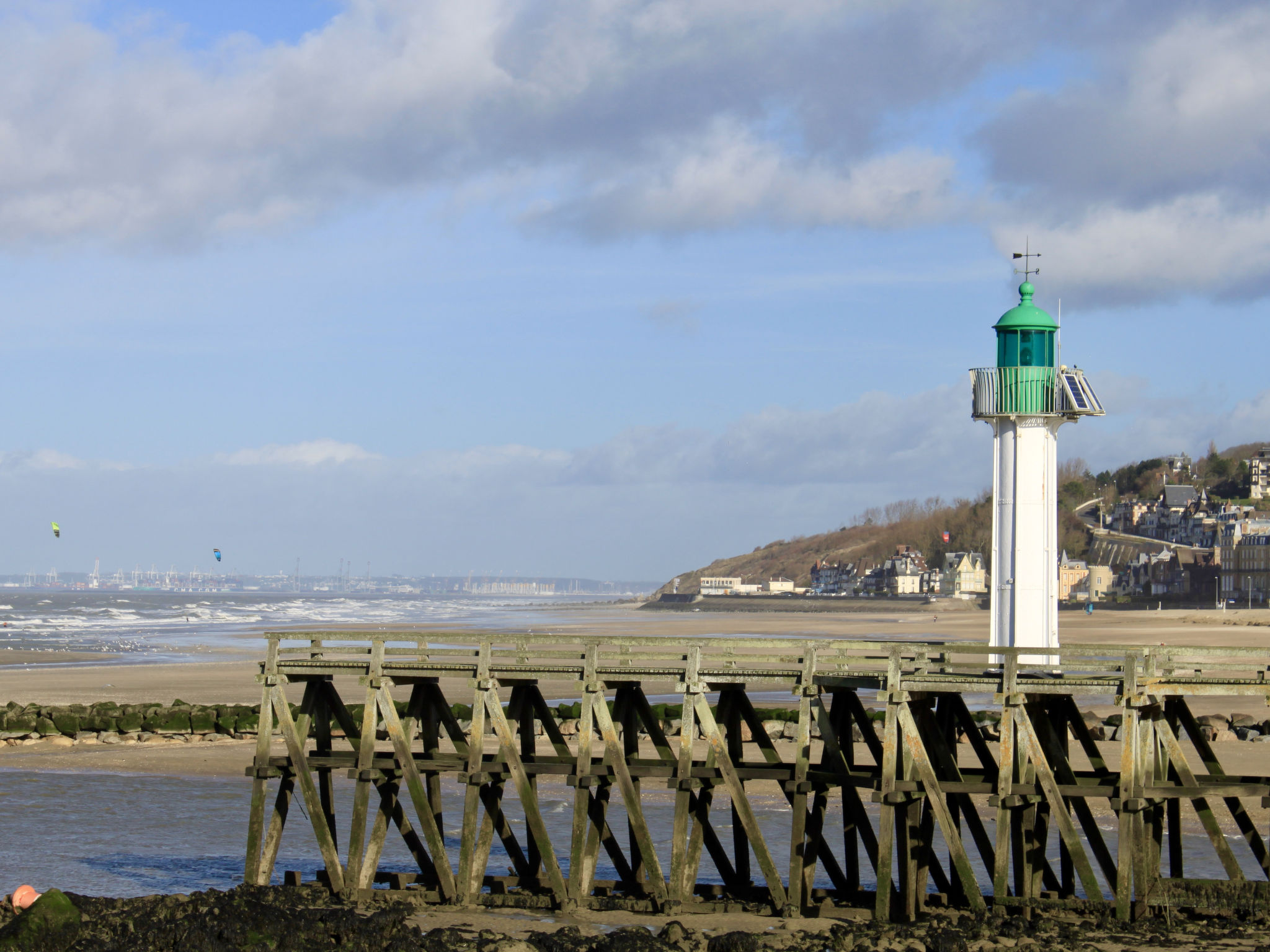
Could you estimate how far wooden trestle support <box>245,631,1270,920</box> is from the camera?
44.2ft

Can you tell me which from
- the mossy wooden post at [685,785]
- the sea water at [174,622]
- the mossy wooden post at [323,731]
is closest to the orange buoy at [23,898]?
the mossy wooden post at [323,731]

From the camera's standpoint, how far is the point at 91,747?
87.4 feet

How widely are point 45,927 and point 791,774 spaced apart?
23.1 feet

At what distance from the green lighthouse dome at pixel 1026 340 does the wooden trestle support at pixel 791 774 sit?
6.19 m

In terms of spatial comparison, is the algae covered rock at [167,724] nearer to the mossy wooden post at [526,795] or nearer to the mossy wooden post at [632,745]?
the mossy wooden post at [632,745]

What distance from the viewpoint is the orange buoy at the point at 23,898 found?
13.5 meters

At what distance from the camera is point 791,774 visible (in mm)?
14219

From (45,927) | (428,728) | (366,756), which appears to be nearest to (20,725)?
(428,728)

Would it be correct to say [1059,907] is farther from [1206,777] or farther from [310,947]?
[310,947]

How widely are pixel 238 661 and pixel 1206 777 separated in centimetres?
4065

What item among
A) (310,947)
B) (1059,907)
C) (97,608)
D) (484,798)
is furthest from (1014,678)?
(97,608)

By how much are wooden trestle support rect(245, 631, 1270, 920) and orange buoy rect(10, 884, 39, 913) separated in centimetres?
225

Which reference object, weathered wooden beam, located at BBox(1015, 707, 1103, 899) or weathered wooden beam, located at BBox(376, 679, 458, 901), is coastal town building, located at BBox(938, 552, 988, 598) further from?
weathered wooden beam, located at BBox(376, 679, 458, 901)

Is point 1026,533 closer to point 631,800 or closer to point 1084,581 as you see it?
point 631,800
